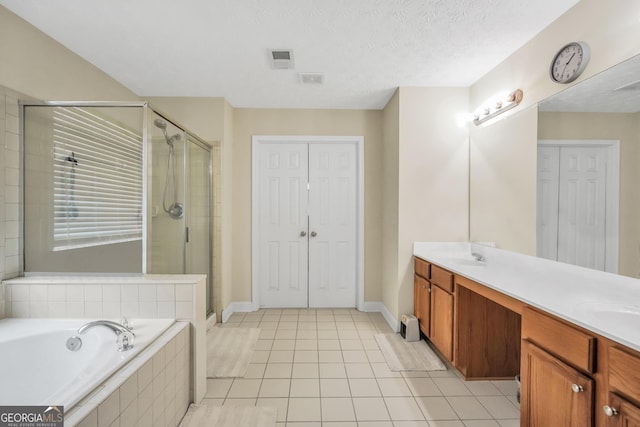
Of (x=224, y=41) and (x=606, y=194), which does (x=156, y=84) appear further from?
(x=606, y=194)

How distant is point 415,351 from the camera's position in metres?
2.47

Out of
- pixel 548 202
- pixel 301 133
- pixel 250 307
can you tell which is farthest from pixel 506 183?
pixel 250 307

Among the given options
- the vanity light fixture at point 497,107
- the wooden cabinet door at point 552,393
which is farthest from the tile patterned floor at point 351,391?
the vanity light fixture at point 497,107

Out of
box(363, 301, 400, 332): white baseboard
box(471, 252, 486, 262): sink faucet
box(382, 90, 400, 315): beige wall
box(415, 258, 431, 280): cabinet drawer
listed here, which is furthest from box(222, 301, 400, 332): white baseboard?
box(471, 252, 486, 262): sink faucet

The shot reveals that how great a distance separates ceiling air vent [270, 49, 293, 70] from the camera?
2188 millimetres

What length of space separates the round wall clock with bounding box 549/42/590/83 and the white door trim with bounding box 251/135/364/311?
189cm

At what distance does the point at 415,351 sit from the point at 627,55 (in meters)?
2.33

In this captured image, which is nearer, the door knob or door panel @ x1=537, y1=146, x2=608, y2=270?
the door knob

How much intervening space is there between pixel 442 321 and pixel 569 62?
1.91 meters

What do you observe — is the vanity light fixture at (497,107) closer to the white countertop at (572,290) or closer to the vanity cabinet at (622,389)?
the white countertop at (572,290)

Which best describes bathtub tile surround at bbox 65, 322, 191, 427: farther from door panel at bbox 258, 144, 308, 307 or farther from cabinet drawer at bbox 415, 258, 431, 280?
cabinet drawer at bbox 415, 258, 431, 280

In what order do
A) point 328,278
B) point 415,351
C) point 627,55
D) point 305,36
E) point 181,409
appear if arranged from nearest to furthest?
point 627,55
point 181,409
point 305,36
point 415,351
point 328,278

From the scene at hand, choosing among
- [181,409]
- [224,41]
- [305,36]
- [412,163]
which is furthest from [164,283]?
[412,163]

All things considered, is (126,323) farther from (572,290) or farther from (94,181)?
(572,290)
